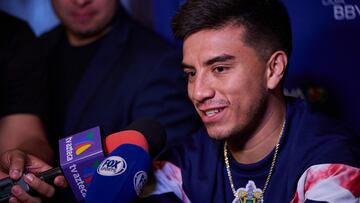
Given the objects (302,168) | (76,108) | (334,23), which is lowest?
(76,108)

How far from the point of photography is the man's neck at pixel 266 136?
4.36 feet

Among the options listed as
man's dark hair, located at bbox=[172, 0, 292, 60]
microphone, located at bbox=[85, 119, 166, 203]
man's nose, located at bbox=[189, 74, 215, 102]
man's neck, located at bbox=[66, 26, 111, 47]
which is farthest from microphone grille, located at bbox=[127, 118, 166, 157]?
man's neck, located at bbox=[66, 26, 111, 47]

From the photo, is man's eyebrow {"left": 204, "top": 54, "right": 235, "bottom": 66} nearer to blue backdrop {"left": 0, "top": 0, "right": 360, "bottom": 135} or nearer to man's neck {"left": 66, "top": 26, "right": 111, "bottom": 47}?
blue backdrop {"left": 0, "top": 0, "right": 360, "bottom": 135}

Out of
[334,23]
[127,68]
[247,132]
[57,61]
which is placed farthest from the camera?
[57,61]

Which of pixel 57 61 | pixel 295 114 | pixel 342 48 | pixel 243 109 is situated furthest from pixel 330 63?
pixel 57 61

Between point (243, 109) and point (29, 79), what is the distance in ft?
2.29

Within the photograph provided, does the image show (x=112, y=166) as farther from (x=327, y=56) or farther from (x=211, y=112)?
(x=327, y=56)

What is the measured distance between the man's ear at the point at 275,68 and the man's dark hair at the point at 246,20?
0.01 metres

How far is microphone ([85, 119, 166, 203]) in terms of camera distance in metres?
1.04

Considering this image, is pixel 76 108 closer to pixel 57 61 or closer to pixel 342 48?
pixel 57 61

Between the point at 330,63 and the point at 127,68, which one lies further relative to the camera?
the point at 127,68

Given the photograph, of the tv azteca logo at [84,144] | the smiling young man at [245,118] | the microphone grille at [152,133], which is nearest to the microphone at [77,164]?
the tv azteca logo at [84,144]

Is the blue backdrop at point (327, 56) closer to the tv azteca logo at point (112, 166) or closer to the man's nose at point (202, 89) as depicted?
the man's nose at point (202, 89)

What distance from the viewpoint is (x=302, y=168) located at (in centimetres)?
121
